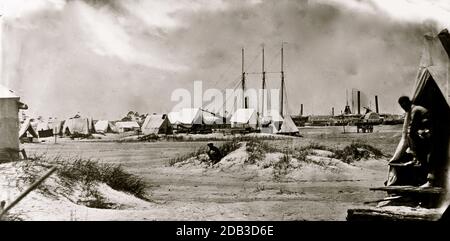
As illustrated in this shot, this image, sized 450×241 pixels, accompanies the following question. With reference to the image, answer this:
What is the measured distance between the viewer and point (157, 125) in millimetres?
7035

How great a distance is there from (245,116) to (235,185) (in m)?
0.98

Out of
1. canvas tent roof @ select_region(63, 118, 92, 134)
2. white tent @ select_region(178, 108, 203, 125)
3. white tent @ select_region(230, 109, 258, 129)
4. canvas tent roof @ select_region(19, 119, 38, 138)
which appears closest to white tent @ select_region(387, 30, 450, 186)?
white tent @ select_region(230, 109, 258, 129)

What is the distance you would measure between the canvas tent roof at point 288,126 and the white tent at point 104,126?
94.4 inches

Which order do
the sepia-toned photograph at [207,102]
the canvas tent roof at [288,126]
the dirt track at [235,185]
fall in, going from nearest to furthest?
the dirt track at [235,185]
the sepia-toned photograph at [207,102]
the canvas tent roof at [288,126]

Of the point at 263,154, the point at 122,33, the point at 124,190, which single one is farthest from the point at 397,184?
the point at 122,33

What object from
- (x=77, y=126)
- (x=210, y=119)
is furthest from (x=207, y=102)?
(x=77, y=126)

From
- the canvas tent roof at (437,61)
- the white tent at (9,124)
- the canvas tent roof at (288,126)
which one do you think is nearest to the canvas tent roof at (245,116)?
the canvas tent roof at (288,126)

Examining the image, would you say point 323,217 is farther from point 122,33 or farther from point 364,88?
point 122,33

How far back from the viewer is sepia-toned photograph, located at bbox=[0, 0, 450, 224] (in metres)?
6.41

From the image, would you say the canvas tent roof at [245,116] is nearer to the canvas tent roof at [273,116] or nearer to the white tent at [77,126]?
the canvas tent roof at [273,116]

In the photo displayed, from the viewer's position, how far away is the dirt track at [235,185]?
20.1 feet

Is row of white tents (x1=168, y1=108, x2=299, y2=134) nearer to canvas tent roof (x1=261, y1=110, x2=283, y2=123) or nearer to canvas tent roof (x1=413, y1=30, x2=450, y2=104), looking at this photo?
canvas tent roof (x1=261, y1=110, x2=283, y2=123)

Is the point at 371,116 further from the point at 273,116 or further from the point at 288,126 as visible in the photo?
the point at 273,116

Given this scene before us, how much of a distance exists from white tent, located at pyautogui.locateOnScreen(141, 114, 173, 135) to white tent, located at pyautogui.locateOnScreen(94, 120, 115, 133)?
454mm
